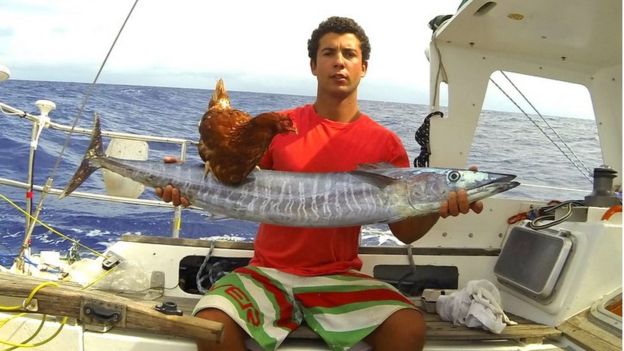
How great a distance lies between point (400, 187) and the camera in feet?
7.83

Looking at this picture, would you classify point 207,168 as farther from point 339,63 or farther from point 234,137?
point 339,63

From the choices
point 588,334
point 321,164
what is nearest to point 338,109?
point 321,164

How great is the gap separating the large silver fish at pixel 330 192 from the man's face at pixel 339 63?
56 centimetres

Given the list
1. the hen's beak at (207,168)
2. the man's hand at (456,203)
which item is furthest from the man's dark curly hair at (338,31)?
the man's hand at (456,203)

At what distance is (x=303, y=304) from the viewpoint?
106 inches

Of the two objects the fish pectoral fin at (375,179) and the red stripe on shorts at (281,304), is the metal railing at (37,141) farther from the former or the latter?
the fish pectoral fin at (375,179)

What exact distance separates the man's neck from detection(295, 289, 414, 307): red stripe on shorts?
93 centimetres

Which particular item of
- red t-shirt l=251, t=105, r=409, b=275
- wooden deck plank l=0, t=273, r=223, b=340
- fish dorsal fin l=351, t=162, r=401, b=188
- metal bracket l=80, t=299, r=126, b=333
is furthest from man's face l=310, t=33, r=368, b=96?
metal bracket l=80, t=299, r=126, b=333

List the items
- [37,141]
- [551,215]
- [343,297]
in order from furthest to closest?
[37,141] → [551,215] → [343,297]

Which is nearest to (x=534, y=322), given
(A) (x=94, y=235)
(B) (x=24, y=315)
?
(B) (x=24, y=315)

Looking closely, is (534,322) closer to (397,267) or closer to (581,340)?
(581,340)

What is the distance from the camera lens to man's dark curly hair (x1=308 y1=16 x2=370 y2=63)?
2.90m

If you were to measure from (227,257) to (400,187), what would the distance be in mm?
1680

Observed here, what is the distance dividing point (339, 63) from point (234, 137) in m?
0.76
